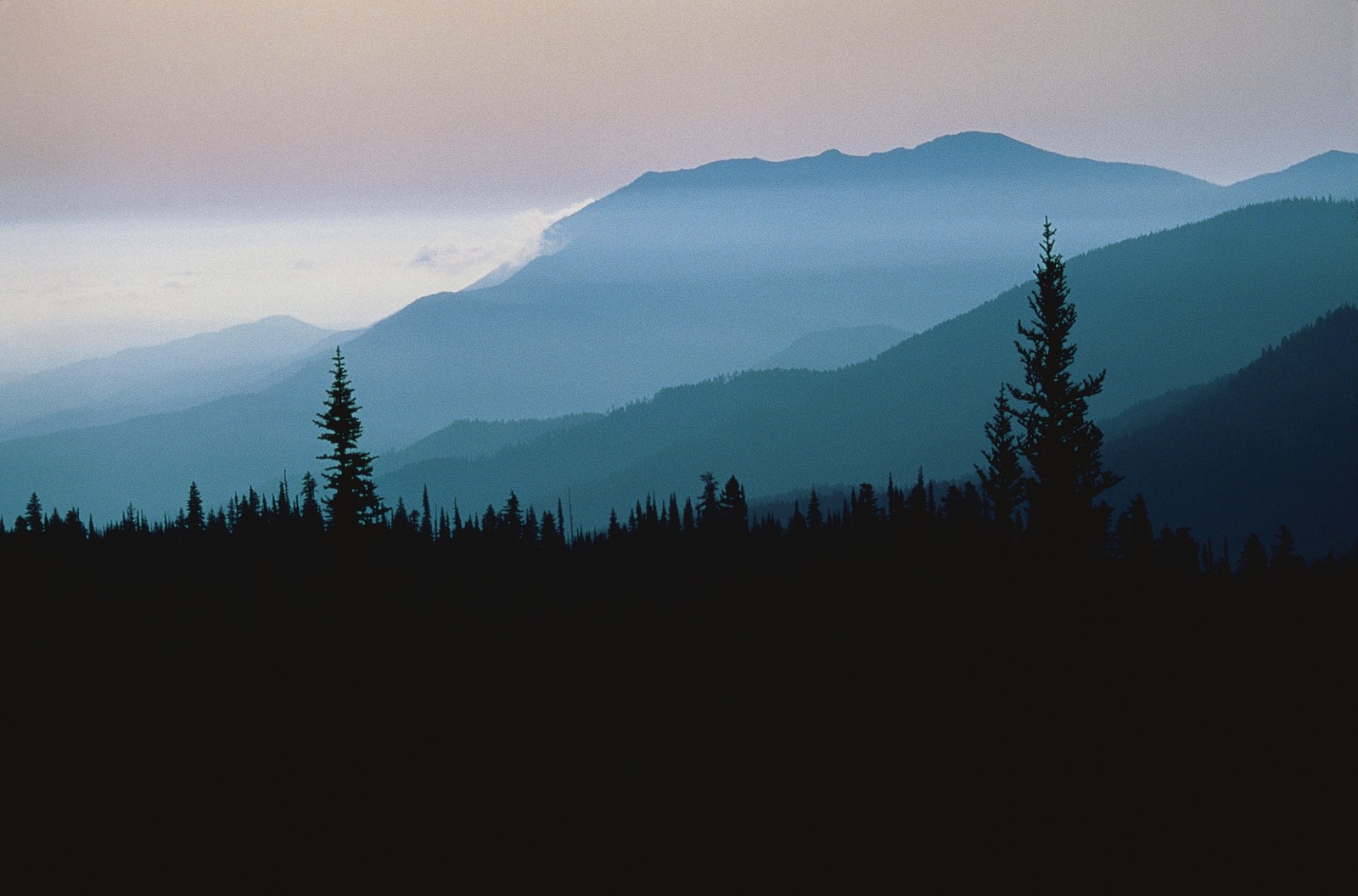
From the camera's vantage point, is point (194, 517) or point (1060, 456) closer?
point (1060, 456)

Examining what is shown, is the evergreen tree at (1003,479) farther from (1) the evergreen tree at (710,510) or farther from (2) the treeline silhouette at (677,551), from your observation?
(1) the evergreen tree at (710,510)

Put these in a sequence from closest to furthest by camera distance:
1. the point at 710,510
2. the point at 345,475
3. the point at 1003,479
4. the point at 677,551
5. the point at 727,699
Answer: the point at 727,699 → the point at 345,475 → the point at 1003,479 → the point at 677,551 → the point at 710,510

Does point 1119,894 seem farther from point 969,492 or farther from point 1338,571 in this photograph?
point 1338,571

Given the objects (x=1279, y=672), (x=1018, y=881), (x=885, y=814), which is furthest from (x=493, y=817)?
(x=1279, y=672)

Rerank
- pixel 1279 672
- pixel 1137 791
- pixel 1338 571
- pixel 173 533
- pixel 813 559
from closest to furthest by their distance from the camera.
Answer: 1. pixel 1137 791
2. pixel 1279 672
3. pixel 813 559
4. pixel 1338 571
5. pixel 173 533

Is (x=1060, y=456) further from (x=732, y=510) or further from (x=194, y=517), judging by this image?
(x=194, y=517)

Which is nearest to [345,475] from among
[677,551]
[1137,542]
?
[1137,542]

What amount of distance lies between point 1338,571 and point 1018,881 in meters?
101

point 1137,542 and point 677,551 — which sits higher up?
point 1137,542

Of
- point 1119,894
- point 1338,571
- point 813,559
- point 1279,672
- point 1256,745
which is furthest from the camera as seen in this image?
point 1338,571

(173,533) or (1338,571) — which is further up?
(173,533)

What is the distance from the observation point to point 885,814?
32.2 m

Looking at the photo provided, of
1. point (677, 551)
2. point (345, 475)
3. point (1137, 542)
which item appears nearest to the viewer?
point (345, 475)

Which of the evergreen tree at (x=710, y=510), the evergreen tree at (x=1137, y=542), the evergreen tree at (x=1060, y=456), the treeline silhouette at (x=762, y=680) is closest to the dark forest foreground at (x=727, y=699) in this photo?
the treeline silhouette at (x=762, y=680)
